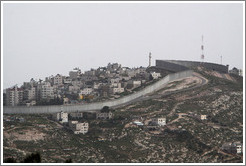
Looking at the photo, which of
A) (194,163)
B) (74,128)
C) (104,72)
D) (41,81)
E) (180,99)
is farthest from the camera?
(104,72)

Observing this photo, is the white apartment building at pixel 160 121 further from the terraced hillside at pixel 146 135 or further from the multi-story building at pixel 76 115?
the multi-story building at pixel 76 115

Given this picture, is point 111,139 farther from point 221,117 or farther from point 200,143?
point 221,117

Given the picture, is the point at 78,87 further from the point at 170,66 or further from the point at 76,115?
the point at 76,115

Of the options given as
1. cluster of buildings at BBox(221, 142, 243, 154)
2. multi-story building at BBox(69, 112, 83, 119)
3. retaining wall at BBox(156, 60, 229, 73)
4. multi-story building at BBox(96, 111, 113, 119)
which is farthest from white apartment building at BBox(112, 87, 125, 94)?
cluster of buildings at BBox(221, 142, 243, 154)

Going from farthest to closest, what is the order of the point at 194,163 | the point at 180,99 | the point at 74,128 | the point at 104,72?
the point at 104,72 → the point at 180,99 → the point at 74,128 → the point at 194,163

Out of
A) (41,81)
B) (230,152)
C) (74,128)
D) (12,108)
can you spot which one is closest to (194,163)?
(230,152)

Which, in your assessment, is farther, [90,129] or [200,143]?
[90,129]

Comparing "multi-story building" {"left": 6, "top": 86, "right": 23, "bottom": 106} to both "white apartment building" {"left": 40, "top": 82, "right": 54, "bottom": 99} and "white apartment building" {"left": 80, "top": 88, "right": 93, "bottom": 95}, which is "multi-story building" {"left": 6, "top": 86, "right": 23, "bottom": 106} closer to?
"white apartment building" {"left": 40, "top": 82, "right": 54, "bottom": 99}
